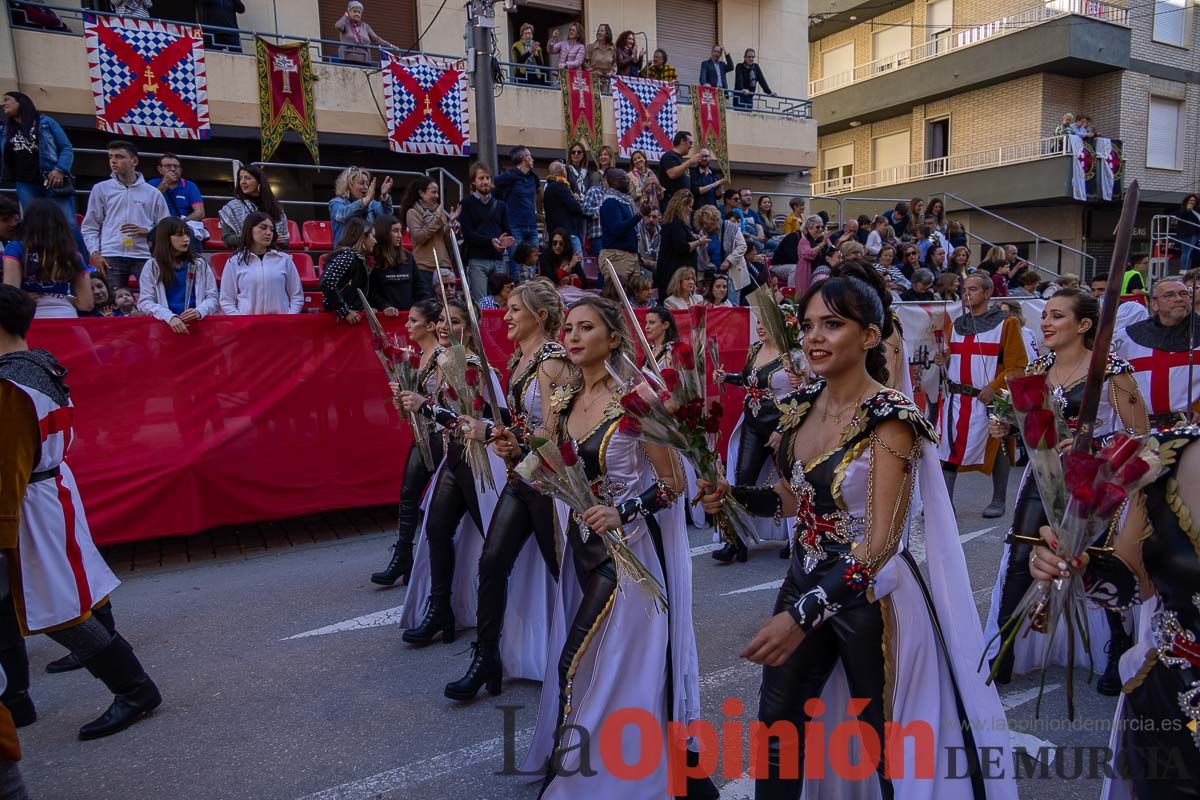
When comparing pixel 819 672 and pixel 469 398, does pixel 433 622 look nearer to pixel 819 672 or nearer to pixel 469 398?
pixel 469 398

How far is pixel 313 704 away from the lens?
4.17 metres

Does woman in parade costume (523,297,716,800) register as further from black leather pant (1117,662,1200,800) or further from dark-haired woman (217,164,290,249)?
dark-haired woman (217,164,290,249)

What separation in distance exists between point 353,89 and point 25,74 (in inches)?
184

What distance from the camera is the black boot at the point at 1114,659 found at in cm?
402

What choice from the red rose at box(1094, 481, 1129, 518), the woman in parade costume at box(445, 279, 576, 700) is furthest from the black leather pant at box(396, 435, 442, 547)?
the red rose at box(1094, 481, 1129, 518)

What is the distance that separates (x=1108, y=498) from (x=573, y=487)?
5.66ft

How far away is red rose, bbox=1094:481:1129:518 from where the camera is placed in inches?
78.4

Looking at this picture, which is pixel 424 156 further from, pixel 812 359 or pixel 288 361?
pixel 812 359

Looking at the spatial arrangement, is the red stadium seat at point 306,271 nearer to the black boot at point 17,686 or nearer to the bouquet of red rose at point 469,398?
the bouquet of red rose at point 469,398

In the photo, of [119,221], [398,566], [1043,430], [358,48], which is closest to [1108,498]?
[1043,430]

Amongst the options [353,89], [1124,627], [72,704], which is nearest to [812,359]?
[1124,627]

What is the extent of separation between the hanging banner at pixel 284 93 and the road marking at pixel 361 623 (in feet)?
32.8

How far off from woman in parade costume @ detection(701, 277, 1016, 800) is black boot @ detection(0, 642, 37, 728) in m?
3.53

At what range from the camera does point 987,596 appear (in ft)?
18.0
